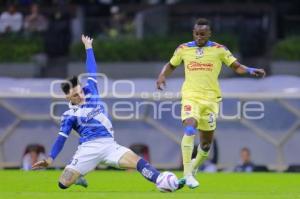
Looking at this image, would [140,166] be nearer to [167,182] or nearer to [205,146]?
[167,182]

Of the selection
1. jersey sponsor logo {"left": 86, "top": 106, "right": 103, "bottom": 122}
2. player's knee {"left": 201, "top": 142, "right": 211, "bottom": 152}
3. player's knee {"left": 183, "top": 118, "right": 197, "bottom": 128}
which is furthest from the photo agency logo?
jersey sponsor logo {"left": 86, "top": 106, "right": 103, "bottom": 122}

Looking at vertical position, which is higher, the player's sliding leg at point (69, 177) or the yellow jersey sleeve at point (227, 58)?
the yellow jersey sleeve at point (227, 58)

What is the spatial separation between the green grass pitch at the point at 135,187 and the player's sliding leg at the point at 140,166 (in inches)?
23.0

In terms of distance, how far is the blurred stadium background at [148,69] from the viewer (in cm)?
2444

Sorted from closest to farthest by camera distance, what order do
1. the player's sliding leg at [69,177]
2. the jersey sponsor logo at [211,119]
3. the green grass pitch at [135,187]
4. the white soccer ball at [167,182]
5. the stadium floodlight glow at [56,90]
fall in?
the white soccer ball at [167,182] → the player's sliding leg at [69,177] → the green grass pitch at [135,187] → the jersey sponsor logo at [211,119] → the stadium floodlight glow at [56,90]

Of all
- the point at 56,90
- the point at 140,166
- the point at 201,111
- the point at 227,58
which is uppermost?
the point at 227,58

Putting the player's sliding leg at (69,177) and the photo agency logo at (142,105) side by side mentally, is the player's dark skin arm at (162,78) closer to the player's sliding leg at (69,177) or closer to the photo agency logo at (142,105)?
the player's sliding leg at (69,177)

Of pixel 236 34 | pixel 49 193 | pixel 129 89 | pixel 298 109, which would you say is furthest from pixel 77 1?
pixel 49 193

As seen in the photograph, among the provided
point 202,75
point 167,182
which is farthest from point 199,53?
point 167,182

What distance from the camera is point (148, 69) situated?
28.6 m

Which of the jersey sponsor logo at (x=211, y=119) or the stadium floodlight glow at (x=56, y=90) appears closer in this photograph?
the jersey sponsor logo at (x=211, y=119)

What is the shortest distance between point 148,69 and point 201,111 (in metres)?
11.5

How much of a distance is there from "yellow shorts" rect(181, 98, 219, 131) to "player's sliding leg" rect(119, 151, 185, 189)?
66.1 inches

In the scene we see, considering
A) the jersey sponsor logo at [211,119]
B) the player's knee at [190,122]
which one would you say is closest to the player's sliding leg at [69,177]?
the player's knee at [190,122]
